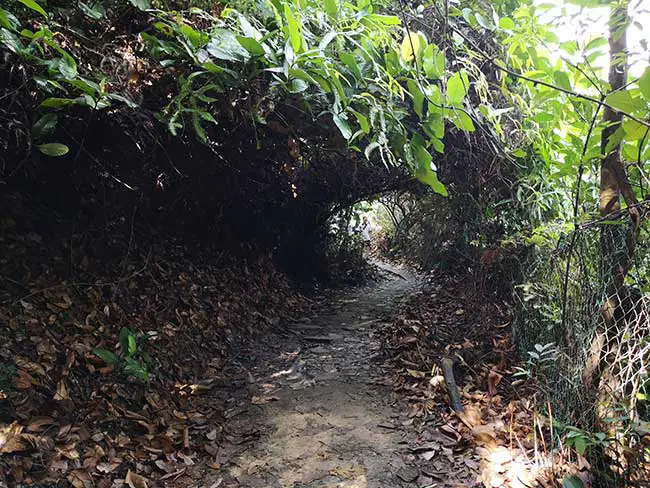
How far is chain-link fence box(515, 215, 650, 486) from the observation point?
1.77 m

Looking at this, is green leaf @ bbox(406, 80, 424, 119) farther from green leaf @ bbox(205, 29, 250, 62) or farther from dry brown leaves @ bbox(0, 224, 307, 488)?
dry brown leaves @ bbox(0, 224, 307, 488)

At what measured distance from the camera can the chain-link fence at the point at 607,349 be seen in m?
1.77

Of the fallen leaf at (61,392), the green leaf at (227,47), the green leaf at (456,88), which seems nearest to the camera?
the green leaf at (227,47)

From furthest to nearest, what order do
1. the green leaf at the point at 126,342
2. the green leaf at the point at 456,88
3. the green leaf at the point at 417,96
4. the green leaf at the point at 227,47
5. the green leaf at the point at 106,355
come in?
the green leaf at the point at 126,342
the green leaf at the point at 106,355
the green leaf at the point at 417,96
the green leaf at the point at 456,88
the green leaf at the point at 227,47

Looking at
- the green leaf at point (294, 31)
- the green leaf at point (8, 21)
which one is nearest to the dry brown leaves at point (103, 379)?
the green leaf at point (8, 21)

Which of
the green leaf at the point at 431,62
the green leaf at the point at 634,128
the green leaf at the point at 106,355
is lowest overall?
the green leaf at the point at 106,355

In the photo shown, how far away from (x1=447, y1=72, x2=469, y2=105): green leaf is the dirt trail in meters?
1.97

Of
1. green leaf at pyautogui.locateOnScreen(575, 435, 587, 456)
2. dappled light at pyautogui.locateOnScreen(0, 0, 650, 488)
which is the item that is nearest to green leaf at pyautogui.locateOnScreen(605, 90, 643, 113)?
dappled light at pyautogui.locateOnScreen(0, 0, 650, 488)

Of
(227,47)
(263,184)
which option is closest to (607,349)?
(227,47)

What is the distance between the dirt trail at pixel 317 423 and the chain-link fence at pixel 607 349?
36.3 inches

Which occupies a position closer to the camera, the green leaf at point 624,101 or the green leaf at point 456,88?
the green leaf at point 624,101

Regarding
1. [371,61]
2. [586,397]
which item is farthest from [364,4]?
[586,397]

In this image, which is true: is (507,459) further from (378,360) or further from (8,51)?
(8,51)

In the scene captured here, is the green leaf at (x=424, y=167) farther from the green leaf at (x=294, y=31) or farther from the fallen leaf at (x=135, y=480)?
the fallen leaf at (x=135, y=480)
